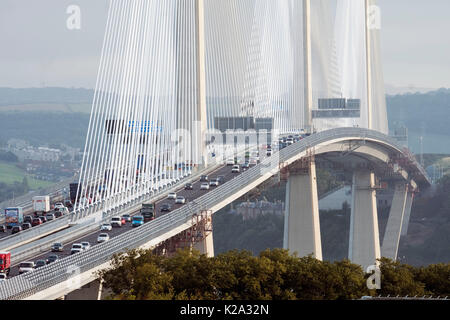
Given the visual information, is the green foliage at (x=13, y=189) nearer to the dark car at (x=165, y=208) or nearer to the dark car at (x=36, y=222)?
the dark car at (x=36, y=222)

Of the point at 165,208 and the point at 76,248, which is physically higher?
the point at 165,208

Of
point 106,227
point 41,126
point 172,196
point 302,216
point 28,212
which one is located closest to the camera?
point 106,227

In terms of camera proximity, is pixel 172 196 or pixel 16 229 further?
pixel 172 196

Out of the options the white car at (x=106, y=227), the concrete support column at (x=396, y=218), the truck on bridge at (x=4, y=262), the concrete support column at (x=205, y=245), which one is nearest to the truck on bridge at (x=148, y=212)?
the white car at (x=106, y=227)

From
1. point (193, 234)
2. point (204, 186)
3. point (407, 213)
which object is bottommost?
point (407, 213)

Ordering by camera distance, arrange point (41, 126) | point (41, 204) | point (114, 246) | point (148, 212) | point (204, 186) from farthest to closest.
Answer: point (41, 126), point (204, 186), point (41, 204), point (148, 212), point (114, 246)

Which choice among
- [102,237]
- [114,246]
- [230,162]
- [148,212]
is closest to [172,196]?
[148,212]

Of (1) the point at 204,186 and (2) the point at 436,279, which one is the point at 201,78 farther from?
(2) the point at 436,279

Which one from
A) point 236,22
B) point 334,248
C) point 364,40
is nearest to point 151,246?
point 236,22
